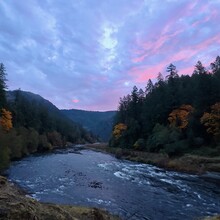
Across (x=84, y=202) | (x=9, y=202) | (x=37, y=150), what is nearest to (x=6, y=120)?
(x=37, y=150)

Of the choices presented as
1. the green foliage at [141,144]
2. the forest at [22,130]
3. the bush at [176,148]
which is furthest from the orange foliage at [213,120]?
the forest at [22,130]

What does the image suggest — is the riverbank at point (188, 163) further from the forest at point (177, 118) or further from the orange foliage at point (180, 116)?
the orange foliage at point (180, 116)

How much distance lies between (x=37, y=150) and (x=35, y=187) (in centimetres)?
6002

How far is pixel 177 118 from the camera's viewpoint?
253 feet

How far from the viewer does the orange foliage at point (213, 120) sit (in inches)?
2391

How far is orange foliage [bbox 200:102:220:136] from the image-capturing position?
60719 millimetres

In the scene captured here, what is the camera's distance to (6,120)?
7119 cm

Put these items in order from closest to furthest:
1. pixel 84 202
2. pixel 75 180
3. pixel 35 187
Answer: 1. pixel 84 202
2. pixel 35 187
3. pixel 75 180

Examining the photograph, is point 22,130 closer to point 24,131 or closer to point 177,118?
point 24,131

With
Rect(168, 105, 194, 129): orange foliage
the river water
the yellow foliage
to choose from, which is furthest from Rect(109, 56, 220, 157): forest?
the yellow foliage

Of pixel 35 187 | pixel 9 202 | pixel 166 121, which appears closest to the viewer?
Answer: pixel 9 202

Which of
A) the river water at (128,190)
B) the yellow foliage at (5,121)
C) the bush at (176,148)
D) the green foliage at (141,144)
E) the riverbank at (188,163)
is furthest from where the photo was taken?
the green foliage at (141,144)

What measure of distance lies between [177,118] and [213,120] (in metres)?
16.0

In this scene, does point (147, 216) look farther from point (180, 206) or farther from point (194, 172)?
point (194, 172)
